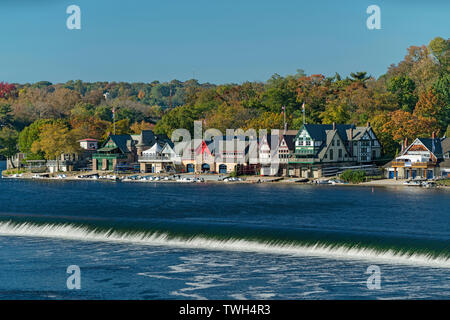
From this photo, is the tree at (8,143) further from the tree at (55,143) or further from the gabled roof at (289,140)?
the gabled roof at (289,140)

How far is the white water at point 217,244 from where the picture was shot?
45250 mm

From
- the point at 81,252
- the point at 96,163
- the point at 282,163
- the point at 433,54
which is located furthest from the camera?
the point at 433,54

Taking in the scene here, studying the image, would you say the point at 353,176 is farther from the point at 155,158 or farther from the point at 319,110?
the point at 319,110

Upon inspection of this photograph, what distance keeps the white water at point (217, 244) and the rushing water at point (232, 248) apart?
0.26 ft

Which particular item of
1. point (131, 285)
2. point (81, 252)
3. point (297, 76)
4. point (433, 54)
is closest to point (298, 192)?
point (81, 252)

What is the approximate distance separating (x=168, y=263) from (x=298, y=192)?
44.0m

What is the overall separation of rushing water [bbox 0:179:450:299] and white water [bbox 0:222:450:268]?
0.26 ft

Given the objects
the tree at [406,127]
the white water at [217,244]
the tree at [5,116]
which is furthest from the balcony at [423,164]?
the tree at [5,116]

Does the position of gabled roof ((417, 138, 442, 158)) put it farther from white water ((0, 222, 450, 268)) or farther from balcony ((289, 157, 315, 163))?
white water ((0, 222, 450, 268))

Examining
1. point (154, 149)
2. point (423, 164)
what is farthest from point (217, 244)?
point (154, 149)

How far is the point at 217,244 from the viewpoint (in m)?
51.2

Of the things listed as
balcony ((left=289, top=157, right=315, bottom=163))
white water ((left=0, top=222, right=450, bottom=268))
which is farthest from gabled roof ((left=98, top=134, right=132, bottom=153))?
white water ((left=0, top=222, right=450, bottom=268))
